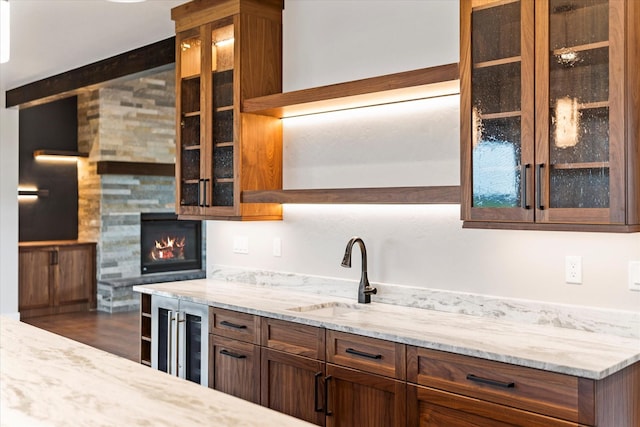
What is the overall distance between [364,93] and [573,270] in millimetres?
1273

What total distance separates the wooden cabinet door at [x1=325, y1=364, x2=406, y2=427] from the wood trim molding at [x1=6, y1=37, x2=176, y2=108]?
2937 mm

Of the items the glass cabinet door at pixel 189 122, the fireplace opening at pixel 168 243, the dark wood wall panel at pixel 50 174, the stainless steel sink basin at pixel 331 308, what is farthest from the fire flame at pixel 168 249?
the stainless steel sink basin at pixel 331 308

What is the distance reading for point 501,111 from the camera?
8.41 feet

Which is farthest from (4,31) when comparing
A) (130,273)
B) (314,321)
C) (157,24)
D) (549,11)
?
(130,273)

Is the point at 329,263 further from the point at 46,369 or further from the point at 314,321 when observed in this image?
the point at 46,369

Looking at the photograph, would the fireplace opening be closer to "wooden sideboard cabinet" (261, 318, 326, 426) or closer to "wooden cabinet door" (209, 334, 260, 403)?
"wooden cabinet door" (209, 334, 260, 403)

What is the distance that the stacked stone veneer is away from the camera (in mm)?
8156

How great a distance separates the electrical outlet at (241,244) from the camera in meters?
4.25

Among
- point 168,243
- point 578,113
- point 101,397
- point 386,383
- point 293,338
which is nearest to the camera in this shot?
point 101,397

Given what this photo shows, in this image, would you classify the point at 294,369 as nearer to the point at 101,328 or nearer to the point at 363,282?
the point at 363,282

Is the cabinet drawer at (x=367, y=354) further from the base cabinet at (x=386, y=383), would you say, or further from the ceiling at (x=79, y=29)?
the ceiling at (x=79, y=29)

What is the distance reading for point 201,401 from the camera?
167 centimetres

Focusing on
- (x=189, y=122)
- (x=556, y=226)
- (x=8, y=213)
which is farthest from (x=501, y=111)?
(x=8, y=213)

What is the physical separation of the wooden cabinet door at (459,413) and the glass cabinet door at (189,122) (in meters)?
2.04
